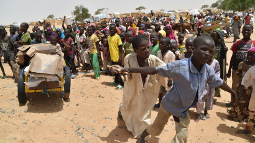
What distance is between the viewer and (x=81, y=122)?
4.22 metres

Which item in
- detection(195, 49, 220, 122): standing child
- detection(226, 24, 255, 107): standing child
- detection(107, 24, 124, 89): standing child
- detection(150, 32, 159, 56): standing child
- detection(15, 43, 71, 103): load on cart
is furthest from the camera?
detection(107, 24, 124, 89): standing child

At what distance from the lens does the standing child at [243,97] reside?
3.91m

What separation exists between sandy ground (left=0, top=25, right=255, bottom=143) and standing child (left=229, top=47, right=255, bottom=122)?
173 millimetres

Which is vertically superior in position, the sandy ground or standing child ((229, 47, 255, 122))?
standing child ((229, 47, 255, 122))

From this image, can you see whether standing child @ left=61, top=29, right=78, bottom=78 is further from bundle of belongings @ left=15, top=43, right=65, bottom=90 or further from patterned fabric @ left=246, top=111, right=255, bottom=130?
patterned fabric @ left=246, top=111, right=255, bottom=130

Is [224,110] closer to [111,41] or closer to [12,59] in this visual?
[111,41]

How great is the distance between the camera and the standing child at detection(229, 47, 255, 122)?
3906 mm

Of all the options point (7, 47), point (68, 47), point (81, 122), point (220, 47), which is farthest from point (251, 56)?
point (7, 47)

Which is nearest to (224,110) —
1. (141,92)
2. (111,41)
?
(141,92)

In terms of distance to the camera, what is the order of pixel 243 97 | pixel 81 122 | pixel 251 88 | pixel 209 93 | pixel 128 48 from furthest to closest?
pixel 128 48, pixel 209 93, pixel 81 122, pixel 243 97, pixel 251 88

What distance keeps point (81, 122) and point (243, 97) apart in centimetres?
342

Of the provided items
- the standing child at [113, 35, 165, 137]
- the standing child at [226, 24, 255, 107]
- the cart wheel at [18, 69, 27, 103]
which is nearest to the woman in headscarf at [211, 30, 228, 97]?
the standing child at [226, 24, 255, 107]

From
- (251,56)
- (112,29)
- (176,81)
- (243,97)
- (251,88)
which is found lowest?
(243,97)

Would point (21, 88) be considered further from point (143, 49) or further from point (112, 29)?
point (143, 49)
